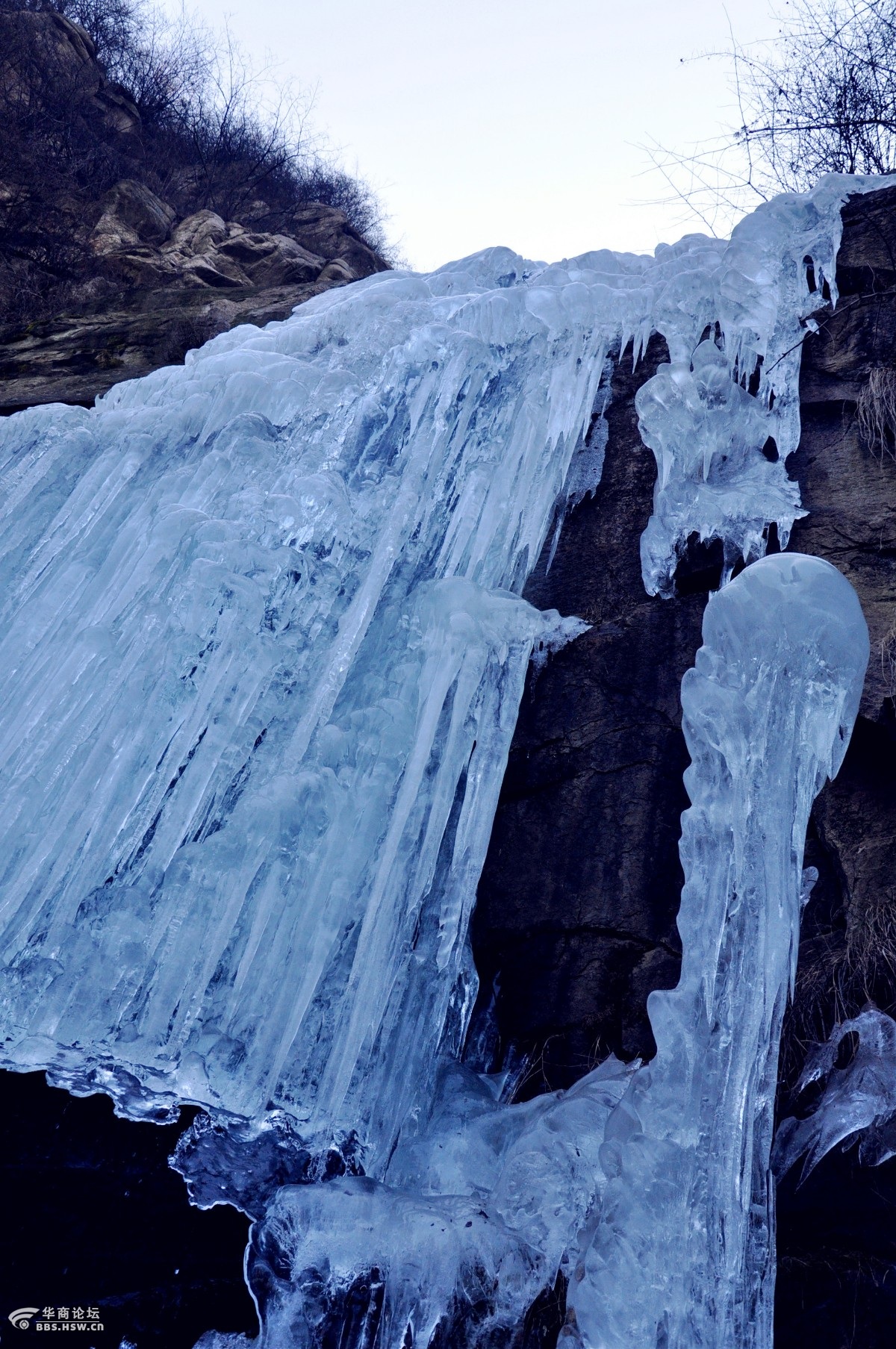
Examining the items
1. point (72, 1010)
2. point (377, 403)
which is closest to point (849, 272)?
point (377, 403)

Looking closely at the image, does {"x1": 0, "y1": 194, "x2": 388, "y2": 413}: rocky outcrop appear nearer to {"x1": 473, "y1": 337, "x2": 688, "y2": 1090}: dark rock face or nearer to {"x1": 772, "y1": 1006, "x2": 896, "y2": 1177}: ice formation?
{"x1": 473, "y1": 337, "x2": 688, "y2": 1090}: dark rock face

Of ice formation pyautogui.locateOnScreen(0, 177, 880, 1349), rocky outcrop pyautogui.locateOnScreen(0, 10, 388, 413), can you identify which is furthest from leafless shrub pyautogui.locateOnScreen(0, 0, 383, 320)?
ice formation pyautogui.locateOnScreen(0, 177, 880, 1349)

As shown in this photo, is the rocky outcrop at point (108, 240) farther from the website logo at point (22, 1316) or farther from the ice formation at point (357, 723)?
the website logo at point (22, 1316)

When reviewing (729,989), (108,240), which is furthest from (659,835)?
(108,240)

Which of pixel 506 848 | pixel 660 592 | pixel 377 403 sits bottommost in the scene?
pixel 506 848

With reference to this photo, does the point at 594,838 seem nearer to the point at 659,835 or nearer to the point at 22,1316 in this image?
the point at 659,835

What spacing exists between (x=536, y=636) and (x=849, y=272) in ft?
8.20

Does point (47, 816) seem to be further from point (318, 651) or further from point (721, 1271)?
point (721, 1271)

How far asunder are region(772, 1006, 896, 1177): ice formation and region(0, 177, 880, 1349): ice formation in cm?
46

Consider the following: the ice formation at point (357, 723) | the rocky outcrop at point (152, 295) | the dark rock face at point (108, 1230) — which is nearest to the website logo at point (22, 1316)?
the dark rock face at point (108, 1230)

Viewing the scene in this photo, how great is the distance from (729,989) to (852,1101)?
580mm

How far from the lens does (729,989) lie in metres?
2.60

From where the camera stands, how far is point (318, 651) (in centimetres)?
394

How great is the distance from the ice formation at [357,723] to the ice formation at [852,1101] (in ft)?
1.52
